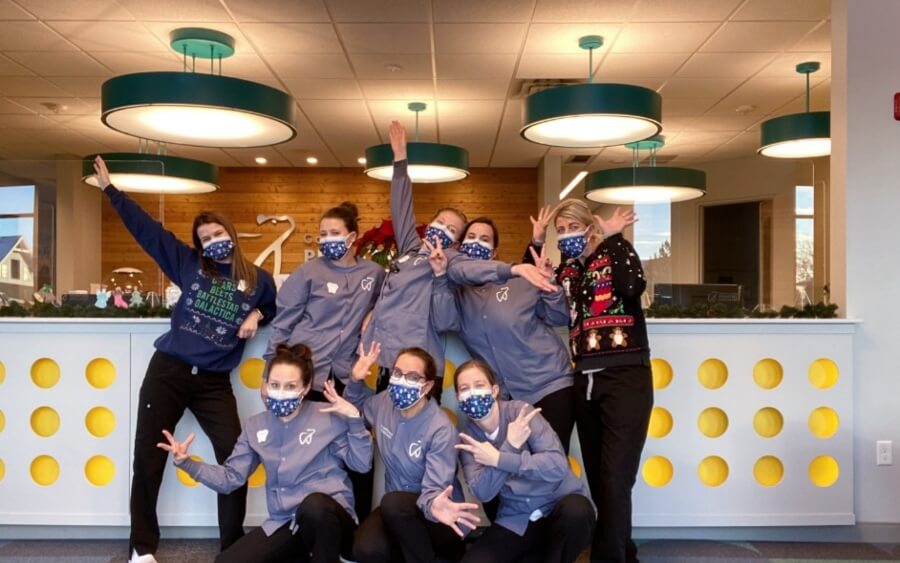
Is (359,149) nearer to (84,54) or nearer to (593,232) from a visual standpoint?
(84,54)

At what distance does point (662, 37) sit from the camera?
19.0 feet

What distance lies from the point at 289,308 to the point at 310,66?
3926 mm

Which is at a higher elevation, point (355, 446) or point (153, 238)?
point (153, 238)

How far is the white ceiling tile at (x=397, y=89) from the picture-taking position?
6.96 m

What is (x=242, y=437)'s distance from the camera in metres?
3.04

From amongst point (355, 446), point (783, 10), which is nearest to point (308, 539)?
point (355, 446)

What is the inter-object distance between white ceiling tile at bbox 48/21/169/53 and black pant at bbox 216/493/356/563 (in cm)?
435

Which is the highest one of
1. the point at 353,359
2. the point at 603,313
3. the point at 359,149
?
the point at 359,149

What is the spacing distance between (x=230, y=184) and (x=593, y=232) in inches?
361

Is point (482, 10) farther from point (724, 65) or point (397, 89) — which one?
point (724, 65)

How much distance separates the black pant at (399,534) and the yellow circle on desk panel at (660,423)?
1.34m

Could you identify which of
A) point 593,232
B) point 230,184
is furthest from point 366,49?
point 230,184

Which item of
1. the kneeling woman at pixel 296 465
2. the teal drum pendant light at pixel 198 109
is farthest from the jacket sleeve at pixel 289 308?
the teal drum pendant light at pixel 198 109

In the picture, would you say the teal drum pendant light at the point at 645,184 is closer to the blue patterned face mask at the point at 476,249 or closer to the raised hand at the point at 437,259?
the blue patterned face mask at the point at 476,249
